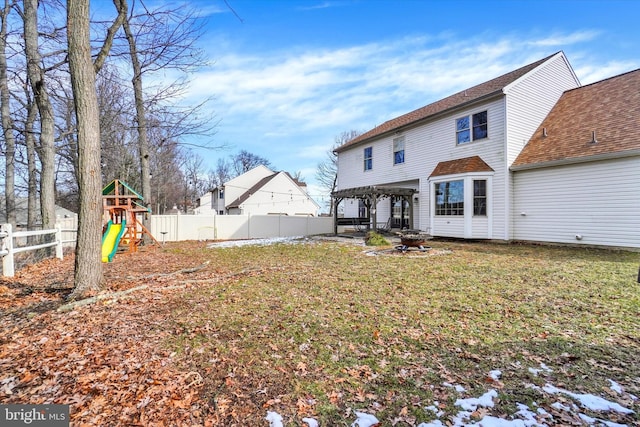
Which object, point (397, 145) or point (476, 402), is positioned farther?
point (397, 145)

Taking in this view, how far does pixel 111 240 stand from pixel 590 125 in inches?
679

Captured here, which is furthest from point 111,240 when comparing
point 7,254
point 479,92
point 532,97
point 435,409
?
point 532,97

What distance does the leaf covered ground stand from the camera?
7.63 ft

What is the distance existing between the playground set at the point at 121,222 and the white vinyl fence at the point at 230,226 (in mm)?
2114

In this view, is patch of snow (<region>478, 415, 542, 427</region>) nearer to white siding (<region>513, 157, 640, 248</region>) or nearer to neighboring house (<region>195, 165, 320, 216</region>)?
white siding (<region>513, 157, 640, 248</region>)

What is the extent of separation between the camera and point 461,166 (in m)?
12.6

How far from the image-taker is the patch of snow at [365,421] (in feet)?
7.06

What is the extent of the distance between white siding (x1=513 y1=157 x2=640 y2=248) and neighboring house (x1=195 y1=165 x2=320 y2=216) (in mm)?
24863

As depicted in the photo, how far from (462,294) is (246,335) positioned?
12.1ft

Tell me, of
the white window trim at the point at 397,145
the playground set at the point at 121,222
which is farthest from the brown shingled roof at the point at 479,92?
the playground set at the point at 121,222

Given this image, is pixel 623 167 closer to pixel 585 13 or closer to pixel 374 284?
pixel 585 13

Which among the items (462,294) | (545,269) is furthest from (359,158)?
(462,294)

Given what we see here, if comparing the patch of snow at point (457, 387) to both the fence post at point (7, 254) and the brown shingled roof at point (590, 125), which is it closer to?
the fence post at point (7, 254)

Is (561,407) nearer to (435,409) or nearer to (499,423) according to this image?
(499,423)
